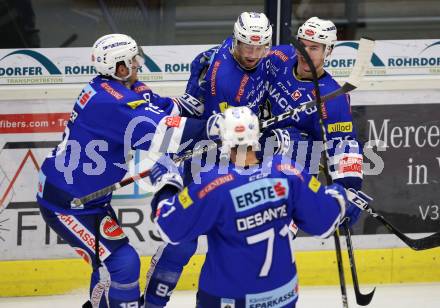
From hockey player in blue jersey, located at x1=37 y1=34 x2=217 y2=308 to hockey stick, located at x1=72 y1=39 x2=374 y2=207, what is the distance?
0.04 m

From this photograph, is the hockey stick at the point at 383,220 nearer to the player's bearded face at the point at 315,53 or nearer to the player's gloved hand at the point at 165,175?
the player's bearded face at the point at 315,53

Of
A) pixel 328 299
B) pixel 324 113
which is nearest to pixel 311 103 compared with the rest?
pixel 324 113

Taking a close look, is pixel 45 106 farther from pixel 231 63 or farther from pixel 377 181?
pixel 377 181

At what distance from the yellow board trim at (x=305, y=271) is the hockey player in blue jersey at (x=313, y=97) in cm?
100

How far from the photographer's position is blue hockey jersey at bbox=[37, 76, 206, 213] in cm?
401

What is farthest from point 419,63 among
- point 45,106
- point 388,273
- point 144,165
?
point 45,106

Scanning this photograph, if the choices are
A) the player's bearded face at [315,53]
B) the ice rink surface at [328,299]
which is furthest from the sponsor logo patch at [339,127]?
the ice rink surface at [328,299]

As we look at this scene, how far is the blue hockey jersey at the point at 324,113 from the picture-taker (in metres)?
4.34

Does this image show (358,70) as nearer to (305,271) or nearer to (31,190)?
(305,271)

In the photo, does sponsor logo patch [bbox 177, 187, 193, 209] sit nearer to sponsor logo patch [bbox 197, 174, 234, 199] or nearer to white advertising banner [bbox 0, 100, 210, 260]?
sponsor logo patch [bbox 197, 174, 234, 199]

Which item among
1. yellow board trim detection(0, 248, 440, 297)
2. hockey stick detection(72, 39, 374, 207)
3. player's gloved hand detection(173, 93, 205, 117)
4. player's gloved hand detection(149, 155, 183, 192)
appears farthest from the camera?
yellow board trim detection(0, 248, 440, 297)

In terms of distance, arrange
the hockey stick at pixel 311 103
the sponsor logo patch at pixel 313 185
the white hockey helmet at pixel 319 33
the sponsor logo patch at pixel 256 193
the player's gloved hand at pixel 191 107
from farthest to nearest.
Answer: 1. the player's gloved hand at pixel 191 107
2. the white hockey helmet at pixel 319 33
3. the hockey stick at pixel 311 103
4. the sponsor logo patch at pixel 313 185
5. the sponsor logo patch at pixel 256 193

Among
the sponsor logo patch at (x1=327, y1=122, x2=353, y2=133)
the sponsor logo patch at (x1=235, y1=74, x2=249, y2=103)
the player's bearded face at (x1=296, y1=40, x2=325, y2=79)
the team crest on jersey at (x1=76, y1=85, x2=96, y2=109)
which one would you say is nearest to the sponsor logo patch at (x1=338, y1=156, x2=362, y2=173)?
the sponsor logo patch at (x1=327, y1=122, x2=353, y2=133)

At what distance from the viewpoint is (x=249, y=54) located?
4.23m
